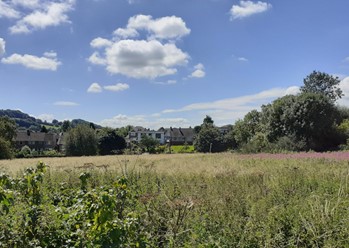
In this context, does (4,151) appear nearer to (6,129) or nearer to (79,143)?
(6,129)

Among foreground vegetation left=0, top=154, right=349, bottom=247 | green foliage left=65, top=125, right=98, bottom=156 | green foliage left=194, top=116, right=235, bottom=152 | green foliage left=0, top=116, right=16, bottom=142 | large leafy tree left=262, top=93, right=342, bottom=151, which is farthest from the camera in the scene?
green foliage left=194, top=116, right=235, bottom=152

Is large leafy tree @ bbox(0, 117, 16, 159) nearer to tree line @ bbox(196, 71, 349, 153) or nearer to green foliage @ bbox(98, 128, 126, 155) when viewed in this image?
green foliage @ bbox(98, 128, 126, 155)

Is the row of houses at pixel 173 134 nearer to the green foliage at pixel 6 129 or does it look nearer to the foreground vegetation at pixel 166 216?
the green foliage at pixel 6 129

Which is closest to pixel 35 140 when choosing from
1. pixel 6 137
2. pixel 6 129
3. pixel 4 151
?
pixel 6 137

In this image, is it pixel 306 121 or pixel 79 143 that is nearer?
pixel 306 121

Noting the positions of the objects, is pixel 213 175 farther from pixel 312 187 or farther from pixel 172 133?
pixel 172 133

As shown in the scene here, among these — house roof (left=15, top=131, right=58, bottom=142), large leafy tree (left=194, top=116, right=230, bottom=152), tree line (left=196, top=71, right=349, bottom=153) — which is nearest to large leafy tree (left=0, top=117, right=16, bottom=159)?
tree line (left=196, top=71, right=349, bottom=153)

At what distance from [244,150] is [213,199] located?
27962 millimetres

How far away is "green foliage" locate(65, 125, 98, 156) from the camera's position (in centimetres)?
5306

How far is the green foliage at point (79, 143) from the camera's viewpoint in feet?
174

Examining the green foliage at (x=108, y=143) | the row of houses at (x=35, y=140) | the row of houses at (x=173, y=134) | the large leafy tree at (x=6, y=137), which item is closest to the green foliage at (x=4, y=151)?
the large leafy tree at (x=6, y=137)

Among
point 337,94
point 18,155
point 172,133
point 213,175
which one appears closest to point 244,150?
point 213,175

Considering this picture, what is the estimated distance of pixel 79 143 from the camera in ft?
175

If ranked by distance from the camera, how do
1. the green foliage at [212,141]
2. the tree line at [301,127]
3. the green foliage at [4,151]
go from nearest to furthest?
the tree line at [301,127], the green foliage at [4,151], the green foliage at [212,141]
